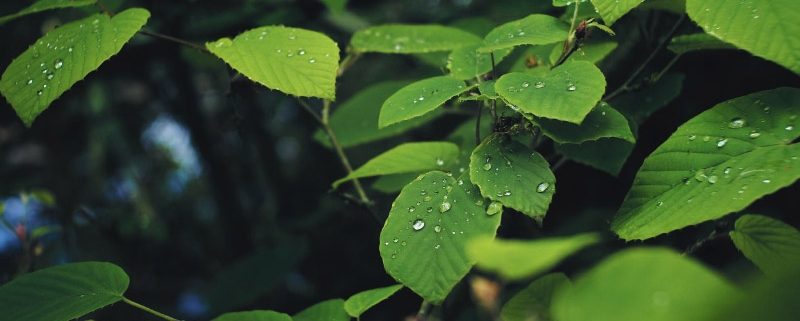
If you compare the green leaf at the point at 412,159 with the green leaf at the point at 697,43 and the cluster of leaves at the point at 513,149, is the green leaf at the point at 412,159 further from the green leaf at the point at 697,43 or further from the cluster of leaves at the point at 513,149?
the green leaf at the point at 697,43

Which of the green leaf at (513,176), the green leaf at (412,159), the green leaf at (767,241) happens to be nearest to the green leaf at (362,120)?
the green leaf at (412,159)

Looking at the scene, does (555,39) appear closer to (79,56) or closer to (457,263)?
(457,263)

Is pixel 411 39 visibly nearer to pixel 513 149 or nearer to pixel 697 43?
pixel 513 149

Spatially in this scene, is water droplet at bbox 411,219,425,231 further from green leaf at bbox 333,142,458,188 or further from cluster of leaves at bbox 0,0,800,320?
green leaf at bbox 333,142,458,188

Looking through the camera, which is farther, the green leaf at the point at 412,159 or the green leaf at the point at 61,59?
the green leaf at the point at 412,159

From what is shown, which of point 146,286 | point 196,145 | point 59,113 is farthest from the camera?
point 146,286

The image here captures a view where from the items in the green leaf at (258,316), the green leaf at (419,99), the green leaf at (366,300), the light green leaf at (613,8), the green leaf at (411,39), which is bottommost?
the green leaf at (258,316)

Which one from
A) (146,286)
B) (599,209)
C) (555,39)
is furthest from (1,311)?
(146,286)
